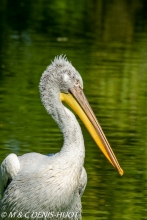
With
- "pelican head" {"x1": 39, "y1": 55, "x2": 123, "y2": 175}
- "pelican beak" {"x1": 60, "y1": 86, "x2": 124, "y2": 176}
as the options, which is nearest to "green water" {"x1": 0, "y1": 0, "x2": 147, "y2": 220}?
"pelican beak" {"x1": 60, "y1": 86, "x2": 124, "y2": 176}

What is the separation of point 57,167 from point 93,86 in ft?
25.2

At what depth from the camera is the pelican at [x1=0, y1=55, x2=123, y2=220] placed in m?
6.57

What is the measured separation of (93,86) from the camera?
46.6 ft

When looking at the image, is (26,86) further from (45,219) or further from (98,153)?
(45,219)

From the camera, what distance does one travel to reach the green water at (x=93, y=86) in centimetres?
862

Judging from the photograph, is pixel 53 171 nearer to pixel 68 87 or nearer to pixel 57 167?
pixel 57 167

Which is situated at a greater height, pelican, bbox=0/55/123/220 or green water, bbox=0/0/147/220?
pelican, bbox=0/55/123/220

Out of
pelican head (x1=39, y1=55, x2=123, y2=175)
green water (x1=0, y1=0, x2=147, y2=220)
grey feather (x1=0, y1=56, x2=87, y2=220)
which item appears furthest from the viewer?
green water (x1=0, y1=0, x2=147, y2=220)

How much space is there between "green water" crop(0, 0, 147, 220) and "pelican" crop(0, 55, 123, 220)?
3.17 ft

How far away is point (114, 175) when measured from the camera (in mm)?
9023

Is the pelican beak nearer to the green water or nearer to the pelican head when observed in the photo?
the pelican head

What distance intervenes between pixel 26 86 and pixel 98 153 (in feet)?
Result: 14.4

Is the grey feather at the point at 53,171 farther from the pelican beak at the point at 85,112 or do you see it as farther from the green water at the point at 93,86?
the green water at the point at 93,86

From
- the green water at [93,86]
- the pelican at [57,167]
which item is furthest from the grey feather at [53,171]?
the green water at [93,86]
